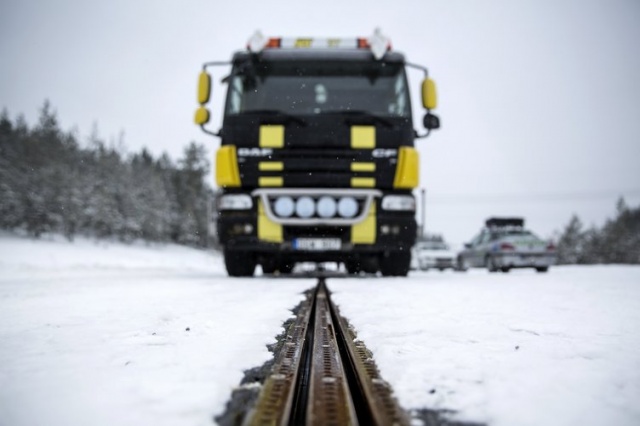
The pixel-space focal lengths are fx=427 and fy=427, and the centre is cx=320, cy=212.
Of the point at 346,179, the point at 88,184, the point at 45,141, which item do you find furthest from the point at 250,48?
the point at 45,141

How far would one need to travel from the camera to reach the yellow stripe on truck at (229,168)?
18.0 ft

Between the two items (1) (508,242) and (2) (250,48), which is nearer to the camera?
(2) (250,48)

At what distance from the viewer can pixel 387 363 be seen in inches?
61.5

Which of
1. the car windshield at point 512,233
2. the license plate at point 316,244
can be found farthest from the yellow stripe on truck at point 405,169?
the car windshield at point 512,233

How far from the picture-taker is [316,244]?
554cm

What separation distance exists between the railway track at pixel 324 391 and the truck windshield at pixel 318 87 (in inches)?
174

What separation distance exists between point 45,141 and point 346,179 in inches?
1841

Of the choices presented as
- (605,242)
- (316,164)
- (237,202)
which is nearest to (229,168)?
(237,202)

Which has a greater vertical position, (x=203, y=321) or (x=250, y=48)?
(x=250, y=48)

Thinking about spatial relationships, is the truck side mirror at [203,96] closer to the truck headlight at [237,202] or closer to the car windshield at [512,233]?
the truck headlight at [237,202]

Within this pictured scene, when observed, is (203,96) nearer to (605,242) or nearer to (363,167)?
(363,167)

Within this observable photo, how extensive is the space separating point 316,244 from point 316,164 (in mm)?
1033

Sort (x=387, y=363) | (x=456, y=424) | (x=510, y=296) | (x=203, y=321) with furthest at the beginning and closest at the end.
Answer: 1. (x=510, y=296)
2. (x=203, y=321)
3. (x=387, y=363)
4. (x=456, y=424)

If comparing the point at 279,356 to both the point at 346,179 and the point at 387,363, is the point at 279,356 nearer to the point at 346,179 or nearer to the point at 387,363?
the point at 387,363
